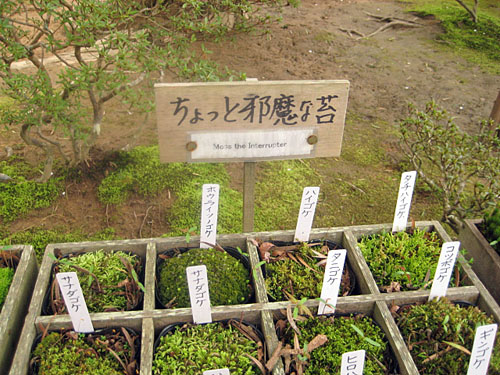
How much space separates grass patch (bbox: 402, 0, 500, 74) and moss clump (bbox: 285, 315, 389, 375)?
5656 mm

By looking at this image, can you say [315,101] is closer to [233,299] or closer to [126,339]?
[233,299]

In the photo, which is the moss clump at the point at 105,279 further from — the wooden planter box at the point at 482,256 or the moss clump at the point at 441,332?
the wooden planter box at the point at 482,256

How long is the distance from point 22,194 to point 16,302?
5.72ft

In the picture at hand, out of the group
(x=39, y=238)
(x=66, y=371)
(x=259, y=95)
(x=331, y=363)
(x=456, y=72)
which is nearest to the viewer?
(x=66, y=371)

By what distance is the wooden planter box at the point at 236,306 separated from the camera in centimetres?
171

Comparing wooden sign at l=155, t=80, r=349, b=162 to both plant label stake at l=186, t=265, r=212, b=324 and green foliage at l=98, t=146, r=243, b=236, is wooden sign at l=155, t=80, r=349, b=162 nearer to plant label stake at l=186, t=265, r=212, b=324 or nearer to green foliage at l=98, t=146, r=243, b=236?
plant label stake at l=186, t=265, r=212, b=324

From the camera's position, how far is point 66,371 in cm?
163

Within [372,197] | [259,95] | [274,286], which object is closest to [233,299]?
[274,286]

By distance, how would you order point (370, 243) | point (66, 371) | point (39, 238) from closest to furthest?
point (66, 371)
point (370, 243)
point (39, 238)

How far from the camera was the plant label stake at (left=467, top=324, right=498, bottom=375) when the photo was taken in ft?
5.04

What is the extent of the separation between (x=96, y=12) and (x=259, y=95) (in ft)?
3.79

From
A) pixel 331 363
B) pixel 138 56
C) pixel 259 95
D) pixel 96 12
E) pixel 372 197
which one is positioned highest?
pixel 96 12

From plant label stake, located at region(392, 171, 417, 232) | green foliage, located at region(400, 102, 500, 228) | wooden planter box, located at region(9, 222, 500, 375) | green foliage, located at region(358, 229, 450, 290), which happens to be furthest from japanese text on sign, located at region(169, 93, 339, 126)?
green foliage, located at region(400, 102, 500, 228)

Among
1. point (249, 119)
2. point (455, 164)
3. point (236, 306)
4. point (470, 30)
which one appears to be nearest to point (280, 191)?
point (455, 164)
